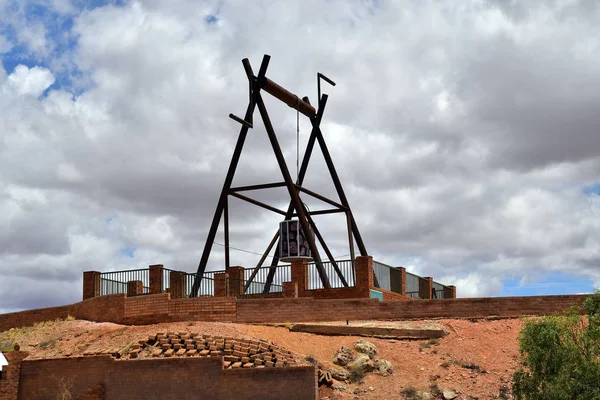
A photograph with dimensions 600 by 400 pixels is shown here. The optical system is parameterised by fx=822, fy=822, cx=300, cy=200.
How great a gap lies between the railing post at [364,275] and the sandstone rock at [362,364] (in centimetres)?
565

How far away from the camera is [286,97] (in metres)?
32.0

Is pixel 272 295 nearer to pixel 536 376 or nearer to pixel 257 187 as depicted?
pixel 257 187

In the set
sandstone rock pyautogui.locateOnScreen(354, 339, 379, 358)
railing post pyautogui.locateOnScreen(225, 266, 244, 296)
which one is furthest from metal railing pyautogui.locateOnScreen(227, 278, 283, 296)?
sandstone rock pyautogui.locateOnScreen(354, 339, 379, 358)

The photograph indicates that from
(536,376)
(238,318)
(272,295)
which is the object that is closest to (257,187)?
(272,295)

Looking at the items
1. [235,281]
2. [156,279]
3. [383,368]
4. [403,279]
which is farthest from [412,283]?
[383,368]

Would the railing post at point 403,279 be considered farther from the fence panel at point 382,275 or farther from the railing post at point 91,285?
the railing post at point 91,285

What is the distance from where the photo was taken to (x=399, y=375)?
21.3 m

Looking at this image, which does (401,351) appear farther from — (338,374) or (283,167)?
(283,167)

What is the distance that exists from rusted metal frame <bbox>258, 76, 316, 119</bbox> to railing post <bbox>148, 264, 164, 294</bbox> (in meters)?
7.74

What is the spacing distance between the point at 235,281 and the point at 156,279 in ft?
9.81

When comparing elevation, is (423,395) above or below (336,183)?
below

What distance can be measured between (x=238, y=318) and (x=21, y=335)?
8.40m

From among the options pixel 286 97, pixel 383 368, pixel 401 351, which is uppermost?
pixel 286 97

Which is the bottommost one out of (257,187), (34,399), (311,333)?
(34,399)
